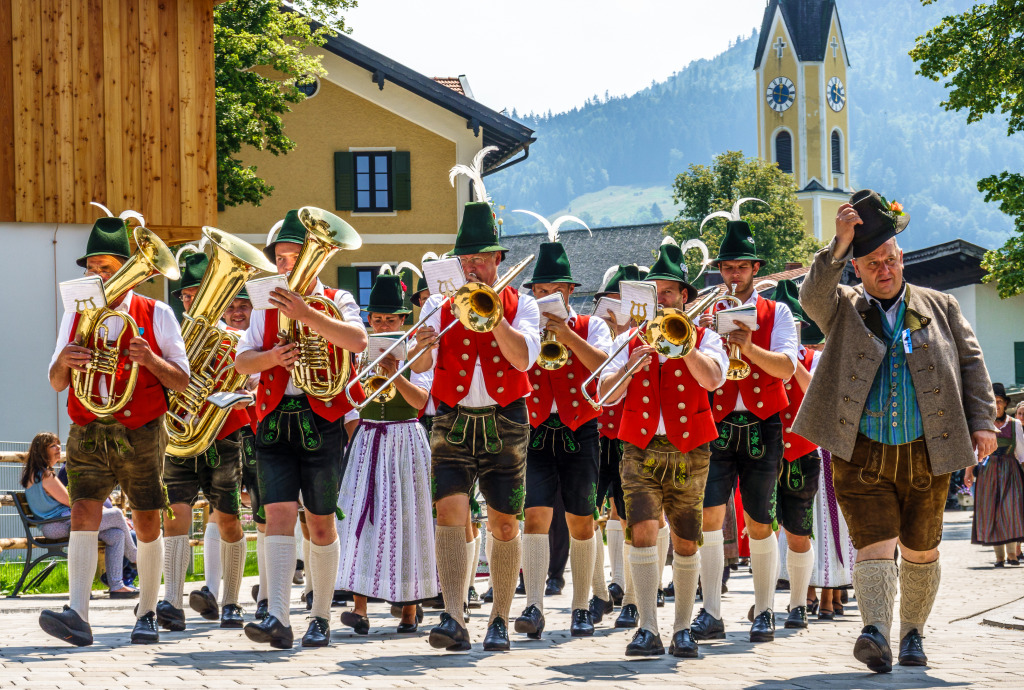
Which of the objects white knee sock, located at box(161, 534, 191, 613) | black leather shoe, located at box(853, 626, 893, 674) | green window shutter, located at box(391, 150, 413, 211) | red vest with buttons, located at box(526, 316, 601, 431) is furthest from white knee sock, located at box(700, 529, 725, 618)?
green window shutter, located at box(391, 150, 413, 211)

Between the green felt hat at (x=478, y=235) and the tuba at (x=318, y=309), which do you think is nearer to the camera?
the tuba at (x=318, y=309)

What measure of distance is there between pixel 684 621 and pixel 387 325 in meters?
3.77

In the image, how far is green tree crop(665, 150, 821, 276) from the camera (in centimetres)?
6044

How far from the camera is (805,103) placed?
108 m

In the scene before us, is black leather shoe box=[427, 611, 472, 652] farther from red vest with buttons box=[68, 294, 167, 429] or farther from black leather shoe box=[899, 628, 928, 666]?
black leather shoe box=[899, 628, 928, 666]

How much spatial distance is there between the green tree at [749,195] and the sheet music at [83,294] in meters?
52.8

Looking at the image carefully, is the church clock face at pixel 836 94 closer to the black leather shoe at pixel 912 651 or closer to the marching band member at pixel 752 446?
the marching band member at pixel 752 446

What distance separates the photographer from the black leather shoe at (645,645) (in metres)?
7.64

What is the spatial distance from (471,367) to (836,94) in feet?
354

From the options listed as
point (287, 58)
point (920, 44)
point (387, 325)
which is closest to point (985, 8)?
point (920, 44)

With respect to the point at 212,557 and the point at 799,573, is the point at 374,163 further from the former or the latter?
the point at 799,573

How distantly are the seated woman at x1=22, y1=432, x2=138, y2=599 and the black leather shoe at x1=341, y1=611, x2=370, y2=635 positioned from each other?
3.81m

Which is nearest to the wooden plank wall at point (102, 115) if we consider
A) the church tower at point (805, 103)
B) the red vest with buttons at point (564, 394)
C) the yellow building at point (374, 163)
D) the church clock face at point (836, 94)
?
the red vest with buttons at point (564, 394)

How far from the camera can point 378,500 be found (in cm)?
988
